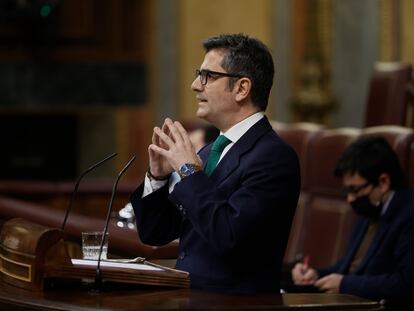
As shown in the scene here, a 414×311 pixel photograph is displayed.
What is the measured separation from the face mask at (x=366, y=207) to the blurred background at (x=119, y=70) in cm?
368

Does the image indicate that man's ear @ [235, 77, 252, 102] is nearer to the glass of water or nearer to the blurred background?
the glass of water

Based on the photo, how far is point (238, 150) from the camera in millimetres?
2641

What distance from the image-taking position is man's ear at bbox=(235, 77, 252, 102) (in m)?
2.62

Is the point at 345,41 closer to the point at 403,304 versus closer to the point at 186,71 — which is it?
the point at 186,71

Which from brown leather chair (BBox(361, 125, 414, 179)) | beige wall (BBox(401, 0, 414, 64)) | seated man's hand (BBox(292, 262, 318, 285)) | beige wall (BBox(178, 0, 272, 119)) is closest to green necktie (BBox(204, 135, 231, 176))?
seated man's hand (BBox(292, 262, 318, 285))

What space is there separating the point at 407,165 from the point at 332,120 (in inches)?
134

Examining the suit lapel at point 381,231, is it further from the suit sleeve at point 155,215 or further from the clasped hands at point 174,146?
the clasped hands at point 174,146

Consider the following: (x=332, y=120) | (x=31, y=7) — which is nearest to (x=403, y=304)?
(x=332, y=120)

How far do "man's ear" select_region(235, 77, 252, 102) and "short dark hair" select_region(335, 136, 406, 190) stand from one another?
1331 millimetres

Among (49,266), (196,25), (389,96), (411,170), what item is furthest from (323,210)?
(196,25)

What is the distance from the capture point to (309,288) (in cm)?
392

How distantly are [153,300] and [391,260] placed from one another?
165 centimetres

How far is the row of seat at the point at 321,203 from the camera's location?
4605 millimetres

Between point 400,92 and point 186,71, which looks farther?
point 186,71
